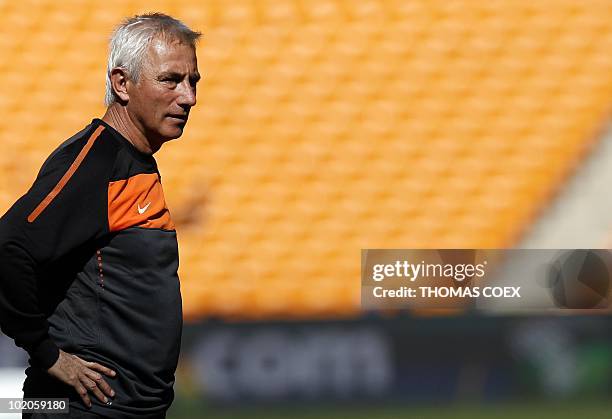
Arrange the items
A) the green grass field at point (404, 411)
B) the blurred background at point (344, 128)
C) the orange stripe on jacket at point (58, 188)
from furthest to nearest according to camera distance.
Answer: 1. the blurred background at point (344, 128)
2. the green grass field at point (404, 411)
3. the orange stripe on jacket at point (58, 188)

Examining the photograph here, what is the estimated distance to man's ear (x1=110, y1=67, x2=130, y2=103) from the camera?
162cm

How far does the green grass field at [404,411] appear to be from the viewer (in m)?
4.43

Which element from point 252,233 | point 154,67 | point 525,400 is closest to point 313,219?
point 252,233

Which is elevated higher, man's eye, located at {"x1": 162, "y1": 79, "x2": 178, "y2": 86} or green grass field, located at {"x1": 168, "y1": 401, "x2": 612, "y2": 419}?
green grass field, located at {"x1": 168, "y1": 401, "x2": 612, "y2": 419}

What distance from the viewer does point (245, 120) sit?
5027mm

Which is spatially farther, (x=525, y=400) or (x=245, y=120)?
(x=245, y=120)

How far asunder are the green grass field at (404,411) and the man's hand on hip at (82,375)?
288 cm

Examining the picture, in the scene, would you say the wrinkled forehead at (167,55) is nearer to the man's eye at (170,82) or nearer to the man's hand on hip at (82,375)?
the man's eye at (170,82)

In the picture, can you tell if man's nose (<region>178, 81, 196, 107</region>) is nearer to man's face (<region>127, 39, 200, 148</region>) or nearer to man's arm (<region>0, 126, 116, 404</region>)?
man's face (<region>127, 39, 200, 148</region>)

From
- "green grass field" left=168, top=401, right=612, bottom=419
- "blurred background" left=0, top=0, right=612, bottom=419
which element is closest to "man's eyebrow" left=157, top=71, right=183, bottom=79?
"green grass field" left=168, top=401, right=612, bottom=419

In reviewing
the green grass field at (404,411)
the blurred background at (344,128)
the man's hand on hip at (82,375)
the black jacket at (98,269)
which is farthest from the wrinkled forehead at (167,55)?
the blurred background at (344,128)

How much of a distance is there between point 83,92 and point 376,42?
1435 millimetres

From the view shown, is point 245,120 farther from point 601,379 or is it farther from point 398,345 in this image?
point 601,379

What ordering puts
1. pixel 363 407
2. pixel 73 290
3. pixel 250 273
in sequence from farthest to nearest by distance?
1. pixel 250 273
2. pixel 363 407
3. pixel 73 290
